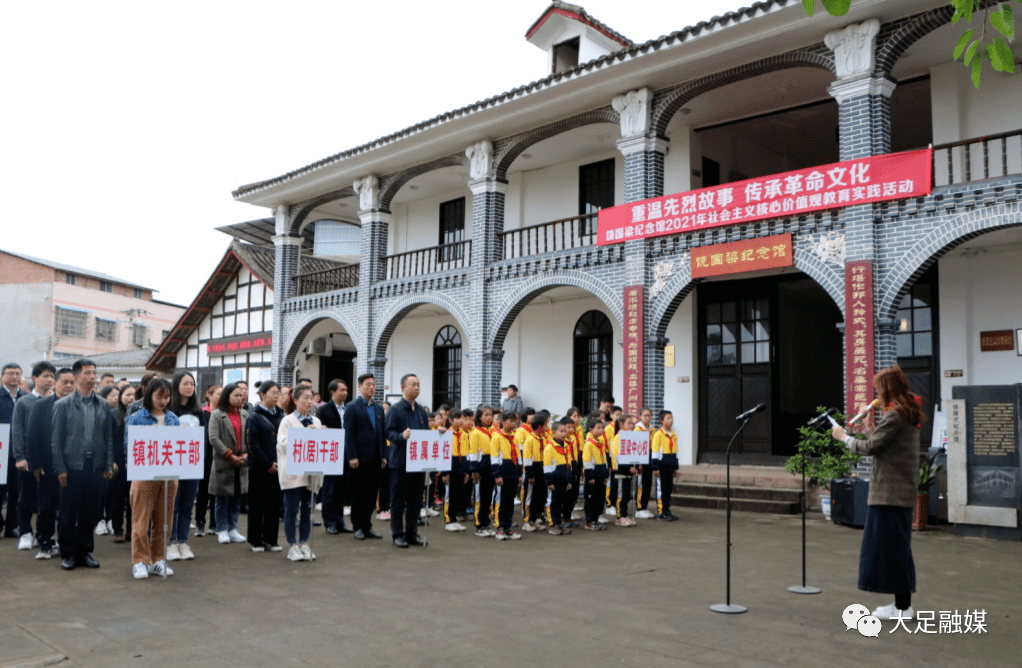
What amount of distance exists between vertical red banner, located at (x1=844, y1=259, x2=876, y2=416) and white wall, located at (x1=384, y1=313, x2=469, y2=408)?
1096 centimetres

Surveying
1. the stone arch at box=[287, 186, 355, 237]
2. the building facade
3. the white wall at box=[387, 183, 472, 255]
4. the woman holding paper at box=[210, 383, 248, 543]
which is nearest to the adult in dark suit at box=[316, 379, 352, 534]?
the woman holding paper at box=[210, 383, 248, 543]

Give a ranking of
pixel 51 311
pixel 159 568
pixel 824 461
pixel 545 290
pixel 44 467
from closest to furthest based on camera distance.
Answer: pixel 159 568 → pixel 44 467 → pixel 824 461 → pixel 545 290 → pixel 51 311

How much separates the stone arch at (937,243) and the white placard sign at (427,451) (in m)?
6.61

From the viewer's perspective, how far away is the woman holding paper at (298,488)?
774 centimetres

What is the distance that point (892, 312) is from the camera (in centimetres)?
1162

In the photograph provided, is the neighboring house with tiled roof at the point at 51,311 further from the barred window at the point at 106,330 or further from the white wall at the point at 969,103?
the white wall at the point at 969,103

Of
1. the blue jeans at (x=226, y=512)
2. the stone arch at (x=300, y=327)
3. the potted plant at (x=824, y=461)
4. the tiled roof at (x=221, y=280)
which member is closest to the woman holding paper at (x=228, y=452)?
the blue jeans at (x=226, y=512)

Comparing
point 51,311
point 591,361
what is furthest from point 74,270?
point 591,361

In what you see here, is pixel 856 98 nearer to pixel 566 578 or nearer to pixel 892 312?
pixel 892 312

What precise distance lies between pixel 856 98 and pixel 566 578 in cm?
862

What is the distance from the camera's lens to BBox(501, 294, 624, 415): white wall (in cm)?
1861

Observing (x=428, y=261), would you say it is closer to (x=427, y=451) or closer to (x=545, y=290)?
(x=545, y=290)

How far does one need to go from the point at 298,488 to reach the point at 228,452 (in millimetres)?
857

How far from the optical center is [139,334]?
46125mm
